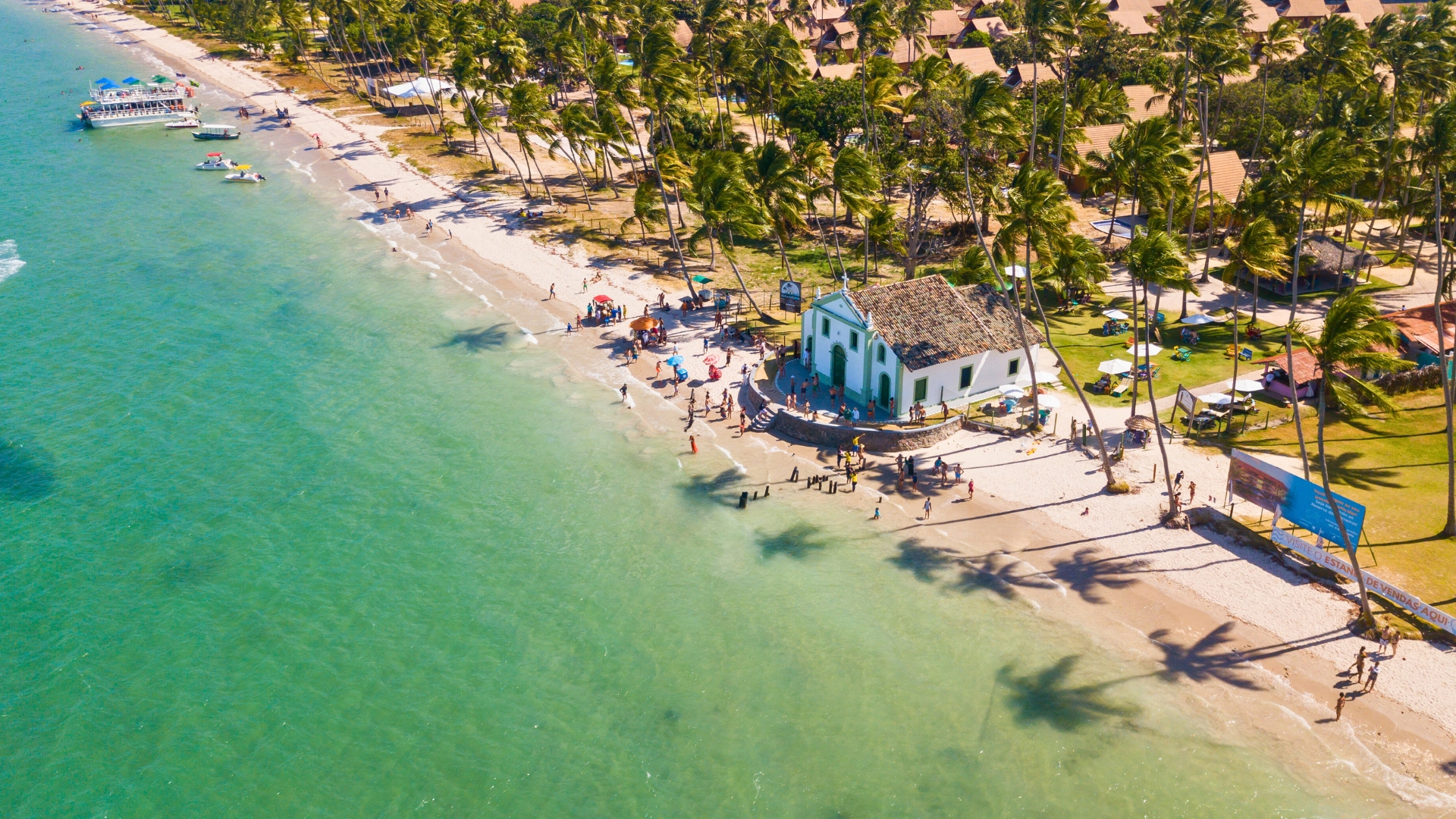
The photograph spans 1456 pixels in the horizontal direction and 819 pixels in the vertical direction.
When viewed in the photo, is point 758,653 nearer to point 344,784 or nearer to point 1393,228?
point 344,784

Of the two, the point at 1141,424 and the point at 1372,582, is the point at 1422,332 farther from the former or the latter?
the point at 1372,582

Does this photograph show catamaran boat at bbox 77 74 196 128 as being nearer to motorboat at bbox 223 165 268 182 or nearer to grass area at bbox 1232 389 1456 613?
motorboat at bbox 223 165 268 182

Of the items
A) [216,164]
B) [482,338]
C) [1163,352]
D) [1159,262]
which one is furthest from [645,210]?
[216,164]

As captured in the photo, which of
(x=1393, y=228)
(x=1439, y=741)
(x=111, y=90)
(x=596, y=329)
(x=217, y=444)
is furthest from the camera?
(x=111, y=90)

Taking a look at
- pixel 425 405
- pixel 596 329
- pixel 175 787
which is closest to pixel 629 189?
pixel 596 329

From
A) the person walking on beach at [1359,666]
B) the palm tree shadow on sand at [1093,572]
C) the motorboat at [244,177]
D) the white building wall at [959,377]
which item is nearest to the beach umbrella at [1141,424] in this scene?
the white building wall at [959,377]

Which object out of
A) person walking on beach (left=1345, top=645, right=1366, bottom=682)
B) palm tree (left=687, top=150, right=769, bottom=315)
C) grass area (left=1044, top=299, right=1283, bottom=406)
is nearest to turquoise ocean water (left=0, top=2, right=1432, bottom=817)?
person walking on beach (left=1345, top=645, right=1366, bottom=682)
